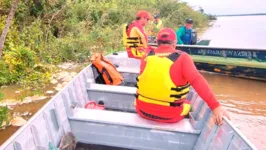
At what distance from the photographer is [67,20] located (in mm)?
9438

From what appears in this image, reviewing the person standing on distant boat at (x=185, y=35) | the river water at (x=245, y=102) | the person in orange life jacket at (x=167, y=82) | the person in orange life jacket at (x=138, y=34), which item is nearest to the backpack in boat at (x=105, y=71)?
the person in orange life jacket at (x=138, y=34)

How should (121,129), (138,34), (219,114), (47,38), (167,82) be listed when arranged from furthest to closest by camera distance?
(47,38)
(138,34)
(121,129)
(167,82)
(219,114)

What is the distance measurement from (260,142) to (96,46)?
18.9 ft

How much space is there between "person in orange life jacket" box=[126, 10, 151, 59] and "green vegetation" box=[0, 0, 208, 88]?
1824 mm

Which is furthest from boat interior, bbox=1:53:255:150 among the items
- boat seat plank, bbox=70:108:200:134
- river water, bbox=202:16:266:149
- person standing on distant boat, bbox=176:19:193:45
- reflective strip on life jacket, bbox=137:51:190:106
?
person standing on distant boat, bbox=176:19:193:45

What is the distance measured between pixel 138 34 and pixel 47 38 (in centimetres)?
339

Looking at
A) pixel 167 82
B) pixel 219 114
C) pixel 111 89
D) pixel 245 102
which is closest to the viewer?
pixel 219 114

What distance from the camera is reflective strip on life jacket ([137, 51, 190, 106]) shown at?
2857 millimetres

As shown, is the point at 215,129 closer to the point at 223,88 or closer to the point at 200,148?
the point at 200,148

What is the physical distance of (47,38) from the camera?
8.27m

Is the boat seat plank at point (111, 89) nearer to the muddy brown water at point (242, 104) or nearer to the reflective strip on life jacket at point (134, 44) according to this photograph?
the muddy brown water at point (242, 104)

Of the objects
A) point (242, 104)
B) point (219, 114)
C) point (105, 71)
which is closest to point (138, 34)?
point (105, 71)

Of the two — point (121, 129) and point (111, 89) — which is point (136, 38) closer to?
point (111, 89)

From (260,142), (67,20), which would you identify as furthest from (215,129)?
(67,20)
